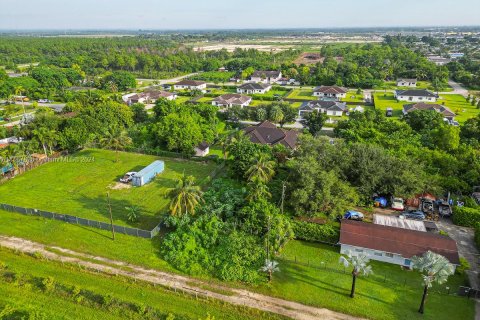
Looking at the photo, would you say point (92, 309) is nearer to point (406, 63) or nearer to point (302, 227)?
point (302, 227)

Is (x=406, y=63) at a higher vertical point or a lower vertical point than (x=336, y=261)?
higher

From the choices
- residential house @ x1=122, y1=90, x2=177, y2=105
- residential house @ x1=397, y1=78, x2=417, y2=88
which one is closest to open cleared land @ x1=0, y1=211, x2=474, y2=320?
residential house @ x1=122, y1=90, x2=177, y2=105

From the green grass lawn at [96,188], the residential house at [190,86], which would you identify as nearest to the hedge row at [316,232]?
the green grass lawn at [96,188]

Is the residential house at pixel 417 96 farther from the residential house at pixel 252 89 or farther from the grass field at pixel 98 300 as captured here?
the grass field at pixel 98 300

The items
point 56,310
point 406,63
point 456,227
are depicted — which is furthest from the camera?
point 406,63

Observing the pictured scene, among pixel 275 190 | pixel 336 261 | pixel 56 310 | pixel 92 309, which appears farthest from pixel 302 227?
pixel 56 310

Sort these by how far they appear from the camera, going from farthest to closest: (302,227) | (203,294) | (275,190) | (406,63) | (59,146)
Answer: (406,63)
(59,146)
(275,190)
(302,227)
(203,294)
